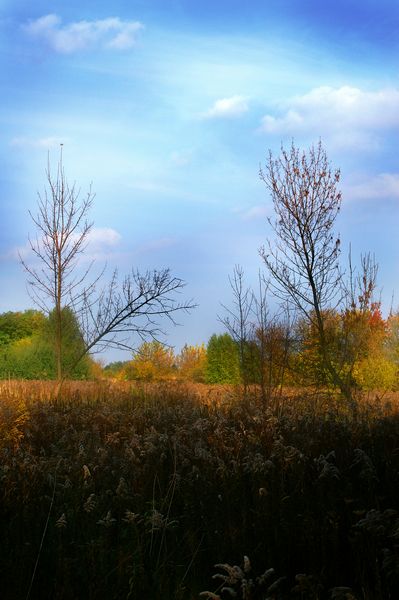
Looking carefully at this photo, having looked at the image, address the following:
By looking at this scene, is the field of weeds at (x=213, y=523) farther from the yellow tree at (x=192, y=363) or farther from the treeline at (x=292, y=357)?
the yellow tree at (x=192, y=363)

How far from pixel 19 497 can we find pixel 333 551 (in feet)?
8.24

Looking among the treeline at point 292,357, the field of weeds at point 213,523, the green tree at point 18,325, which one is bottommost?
the field of weeds at point 213,523

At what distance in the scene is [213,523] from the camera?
3990 mm

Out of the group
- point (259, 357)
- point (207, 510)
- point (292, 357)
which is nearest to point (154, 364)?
point (292, 357)

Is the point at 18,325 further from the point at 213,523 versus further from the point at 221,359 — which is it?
the point at 213,523

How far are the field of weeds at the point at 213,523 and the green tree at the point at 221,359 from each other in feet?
68.2

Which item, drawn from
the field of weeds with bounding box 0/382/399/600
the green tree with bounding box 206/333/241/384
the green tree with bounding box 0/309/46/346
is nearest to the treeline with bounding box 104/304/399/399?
the green tree with bounding box 206/333/241/384

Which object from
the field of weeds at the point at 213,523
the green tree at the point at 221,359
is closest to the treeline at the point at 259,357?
the green tree at the point at 221,359

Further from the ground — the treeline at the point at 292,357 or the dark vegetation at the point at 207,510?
the treeline at the point at 292,357

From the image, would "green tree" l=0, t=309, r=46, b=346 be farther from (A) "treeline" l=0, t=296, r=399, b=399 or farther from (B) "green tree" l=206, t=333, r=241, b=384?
(B) "green tree" l=206, t=333, r=241, b=384

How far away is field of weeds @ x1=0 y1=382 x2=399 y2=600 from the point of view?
3.18 metres

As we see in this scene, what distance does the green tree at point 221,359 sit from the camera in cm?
2795

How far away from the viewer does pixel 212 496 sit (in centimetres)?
444

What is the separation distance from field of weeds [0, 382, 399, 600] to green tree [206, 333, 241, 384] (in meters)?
20.8
